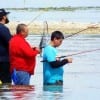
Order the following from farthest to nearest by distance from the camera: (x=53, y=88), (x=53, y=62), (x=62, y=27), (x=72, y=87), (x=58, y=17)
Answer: (x=58, y=17), (x=62, y=27), (x=72, y=87), (x=53, y=88), (x=53, y=62)

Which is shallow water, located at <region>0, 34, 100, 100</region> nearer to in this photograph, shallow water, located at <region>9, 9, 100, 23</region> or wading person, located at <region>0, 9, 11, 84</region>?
wading person, located at <region>0, 9, 11, 84</region>

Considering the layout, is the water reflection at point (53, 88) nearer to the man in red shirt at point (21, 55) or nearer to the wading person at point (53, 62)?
the wading person at point (53, 62)

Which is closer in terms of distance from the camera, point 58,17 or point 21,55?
point 21,55

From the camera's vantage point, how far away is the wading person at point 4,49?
1491cm

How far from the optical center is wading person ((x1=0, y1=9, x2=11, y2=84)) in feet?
48.9

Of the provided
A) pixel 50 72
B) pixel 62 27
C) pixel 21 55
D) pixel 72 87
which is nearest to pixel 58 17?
pixel 62 27

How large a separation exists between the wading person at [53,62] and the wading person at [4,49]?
28.8 inches

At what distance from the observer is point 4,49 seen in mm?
15000

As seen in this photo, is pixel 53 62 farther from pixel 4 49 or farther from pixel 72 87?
pixel 72 87

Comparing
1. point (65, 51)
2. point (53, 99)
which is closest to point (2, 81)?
point (53, 99)

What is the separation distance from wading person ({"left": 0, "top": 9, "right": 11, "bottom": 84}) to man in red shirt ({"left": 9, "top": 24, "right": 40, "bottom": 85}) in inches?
10.4

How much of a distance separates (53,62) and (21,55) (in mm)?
602

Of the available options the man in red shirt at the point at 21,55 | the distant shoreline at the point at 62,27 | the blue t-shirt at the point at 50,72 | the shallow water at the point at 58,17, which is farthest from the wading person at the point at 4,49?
the shallow water at the point at 58,17

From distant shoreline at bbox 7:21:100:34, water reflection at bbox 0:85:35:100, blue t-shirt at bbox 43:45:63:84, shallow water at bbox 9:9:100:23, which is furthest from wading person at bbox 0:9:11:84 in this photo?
shallow water at bbox 9:9:100:23
